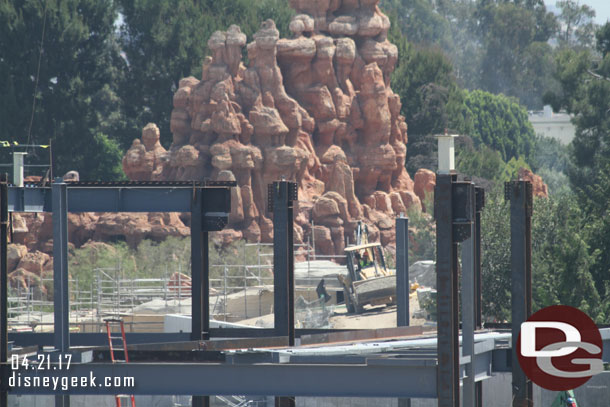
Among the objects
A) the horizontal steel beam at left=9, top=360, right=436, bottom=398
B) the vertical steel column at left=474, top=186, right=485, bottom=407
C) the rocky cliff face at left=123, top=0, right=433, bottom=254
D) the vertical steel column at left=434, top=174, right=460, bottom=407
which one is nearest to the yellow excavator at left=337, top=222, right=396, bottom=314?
the rocky cliff face at left=123, top=0, right=433, bottom=254

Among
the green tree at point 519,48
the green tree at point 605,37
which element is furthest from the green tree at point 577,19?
the green tree at point 605,37

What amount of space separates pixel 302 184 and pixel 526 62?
8547cm

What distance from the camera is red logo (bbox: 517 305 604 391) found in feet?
68.3

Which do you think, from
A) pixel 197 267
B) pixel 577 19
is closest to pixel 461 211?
pixel 197 267

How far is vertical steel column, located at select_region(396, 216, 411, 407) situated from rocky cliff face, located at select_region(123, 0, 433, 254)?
73.1 feet

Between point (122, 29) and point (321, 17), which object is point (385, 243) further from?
point (122, 29)

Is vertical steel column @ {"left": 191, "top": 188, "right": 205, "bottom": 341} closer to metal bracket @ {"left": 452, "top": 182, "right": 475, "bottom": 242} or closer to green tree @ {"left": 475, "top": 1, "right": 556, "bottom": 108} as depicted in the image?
metal bracket @ {"left": 452, "top": 182, "right": 475, "bottom": 242}

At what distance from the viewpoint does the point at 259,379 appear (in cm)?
1848

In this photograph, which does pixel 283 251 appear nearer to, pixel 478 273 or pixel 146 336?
pixel 146 336

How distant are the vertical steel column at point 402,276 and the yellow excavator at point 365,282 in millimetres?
14811

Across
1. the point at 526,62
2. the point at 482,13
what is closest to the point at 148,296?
the point at 526,62

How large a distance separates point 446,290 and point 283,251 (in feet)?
27.4

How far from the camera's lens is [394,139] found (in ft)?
204

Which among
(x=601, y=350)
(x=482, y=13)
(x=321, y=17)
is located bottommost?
(x=601, y=350)
